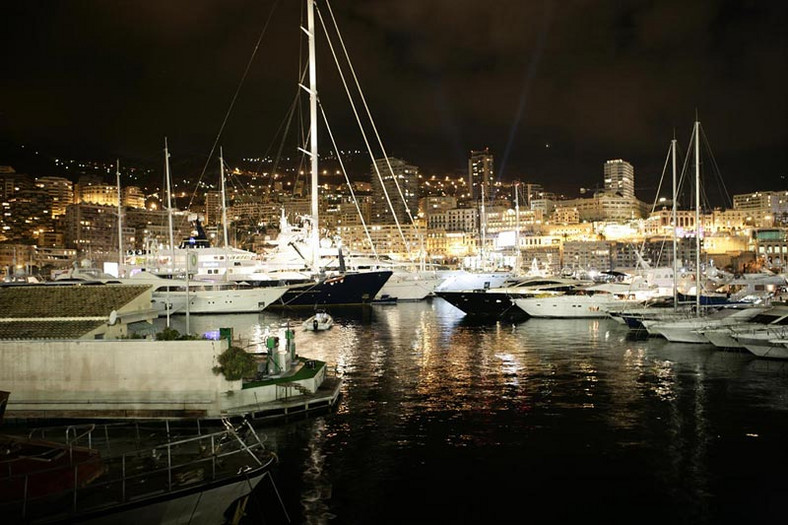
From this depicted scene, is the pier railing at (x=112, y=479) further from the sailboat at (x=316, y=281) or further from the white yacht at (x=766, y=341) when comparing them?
the sailboat at (x=316, y=281)

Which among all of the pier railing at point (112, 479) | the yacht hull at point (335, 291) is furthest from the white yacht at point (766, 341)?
the yacht hull at point (335, 291)

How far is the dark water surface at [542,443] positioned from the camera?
12.0 metres

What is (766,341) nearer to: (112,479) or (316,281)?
(112,479)

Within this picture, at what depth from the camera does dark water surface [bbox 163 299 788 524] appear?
1202 centimetres

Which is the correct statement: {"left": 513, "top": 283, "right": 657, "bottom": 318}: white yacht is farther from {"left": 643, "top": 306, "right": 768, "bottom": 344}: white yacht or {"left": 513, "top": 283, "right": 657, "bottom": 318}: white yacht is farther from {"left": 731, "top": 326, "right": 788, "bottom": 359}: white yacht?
{"left": 731, "top": 326, "right": 788, "bottom": 359}: white yacht

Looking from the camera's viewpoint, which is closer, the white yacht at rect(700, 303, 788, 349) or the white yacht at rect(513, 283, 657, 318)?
the white yacht at rect(700, 303, 788, 349)

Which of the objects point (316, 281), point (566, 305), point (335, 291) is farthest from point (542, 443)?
point (335, 291)

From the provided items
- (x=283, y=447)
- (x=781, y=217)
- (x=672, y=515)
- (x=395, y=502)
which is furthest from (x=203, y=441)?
(x=781, y=217)

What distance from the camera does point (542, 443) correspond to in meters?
16.0

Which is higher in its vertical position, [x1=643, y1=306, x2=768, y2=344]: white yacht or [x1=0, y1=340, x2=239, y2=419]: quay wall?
[x1=0, y1=340, x2=239, y2=419]: quay wall

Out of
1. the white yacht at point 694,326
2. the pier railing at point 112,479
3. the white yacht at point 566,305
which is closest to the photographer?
the pier railing at point 112,479

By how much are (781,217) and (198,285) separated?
7826 inches

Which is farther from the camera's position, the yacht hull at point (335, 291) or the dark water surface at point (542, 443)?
the yacht hull at point (335, 291)

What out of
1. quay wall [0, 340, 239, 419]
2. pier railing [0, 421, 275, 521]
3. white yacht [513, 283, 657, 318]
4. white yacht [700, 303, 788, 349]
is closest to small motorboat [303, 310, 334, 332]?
white yacht [513, 283, 657, 318]
